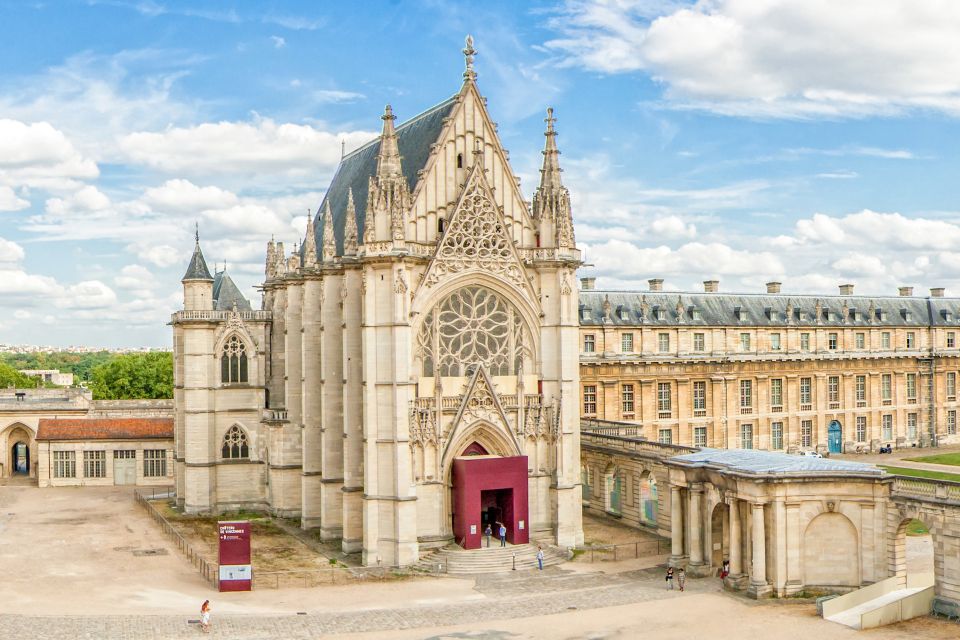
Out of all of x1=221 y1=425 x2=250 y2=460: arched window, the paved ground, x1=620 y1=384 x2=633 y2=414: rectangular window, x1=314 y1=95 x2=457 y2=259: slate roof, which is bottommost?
the paved ground

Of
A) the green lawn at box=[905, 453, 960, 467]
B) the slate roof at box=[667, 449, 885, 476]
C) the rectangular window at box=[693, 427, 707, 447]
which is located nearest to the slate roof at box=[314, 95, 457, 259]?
the slate roof at box=[667, 449, 885, 476]

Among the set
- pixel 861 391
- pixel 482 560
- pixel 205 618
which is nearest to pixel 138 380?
pixel 482 560

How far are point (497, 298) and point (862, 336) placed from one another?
48542 mm

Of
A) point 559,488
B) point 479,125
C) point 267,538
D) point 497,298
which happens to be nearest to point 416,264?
point 497,298

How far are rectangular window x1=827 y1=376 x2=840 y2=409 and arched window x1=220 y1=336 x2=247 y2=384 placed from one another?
4997cm

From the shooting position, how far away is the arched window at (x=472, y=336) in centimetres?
4709

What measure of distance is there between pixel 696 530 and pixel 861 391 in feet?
158

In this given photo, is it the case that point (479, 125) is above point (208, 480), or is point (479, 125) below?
above

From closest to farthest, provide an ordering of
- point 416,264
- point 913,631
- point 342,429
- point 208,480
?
point 913,631
point 416,264
point 342,429
point 208,480

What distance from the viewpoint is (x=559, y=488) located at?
48.5 metres

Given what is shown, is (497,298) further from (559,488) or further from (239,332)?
(239,332)

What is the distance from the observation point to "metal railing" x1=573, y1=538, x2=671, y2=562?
46938mm

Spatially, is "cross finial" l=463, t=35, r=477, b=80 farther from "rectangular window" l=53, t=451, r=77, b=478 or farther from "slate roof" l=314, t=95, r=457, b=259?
"rectangular window" l=53, t=451, r=77, b=478

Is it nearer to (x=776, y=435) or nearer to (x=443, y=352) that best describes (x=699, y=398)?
(x=776, y=435)
